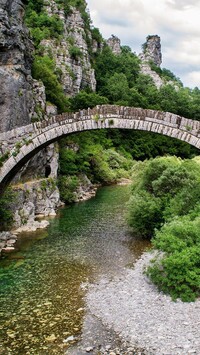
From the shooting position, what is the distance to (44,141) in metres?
16.0

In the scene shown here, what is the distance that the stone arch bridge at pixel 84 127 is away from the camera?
556 inches

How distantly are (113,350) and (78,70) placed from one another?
50406 millimetres

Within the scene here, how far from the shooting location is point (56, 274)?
14141mm

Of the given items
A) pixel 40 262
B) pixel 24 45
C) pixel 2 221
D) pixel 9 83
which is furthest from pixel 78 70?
pixel 40 262

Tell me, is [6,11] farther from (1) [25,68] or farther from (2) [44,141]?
(2) [44,141]

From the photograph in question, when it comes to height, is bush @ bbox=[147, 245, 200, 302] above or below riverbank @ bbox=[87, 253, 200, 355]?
above

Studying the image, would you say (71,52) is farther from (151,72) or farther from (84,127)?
(151,72)

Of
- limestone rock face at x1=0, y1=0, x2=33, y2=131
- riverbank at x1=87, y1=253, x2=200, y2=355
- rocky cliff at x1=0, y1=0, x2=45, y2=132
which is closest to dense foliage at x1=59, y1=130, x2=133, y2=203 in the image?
rocky cliff at x1=0, y1=0, x2=45, y2=132

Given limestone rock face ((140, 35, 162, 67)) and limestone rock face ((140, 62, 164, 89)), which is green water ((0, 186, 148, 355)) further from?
limestone rock face ((140, 35, 162, 67))

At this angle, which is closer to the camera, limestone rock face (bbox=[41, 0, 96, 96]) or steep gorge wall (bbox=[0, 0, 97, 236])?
steep gorge wall (bbox=[0, 0, 97, 236])

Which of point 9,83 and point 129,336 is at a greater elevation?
point 9,83

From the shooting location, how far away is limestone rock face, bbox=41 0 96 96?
168 feet

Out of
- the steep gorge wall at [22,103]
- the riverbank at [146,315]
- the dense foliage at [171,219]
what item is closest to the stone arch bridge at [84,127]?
the dense foliage at [171,219]

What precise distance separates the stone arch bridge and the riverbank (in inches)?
219
